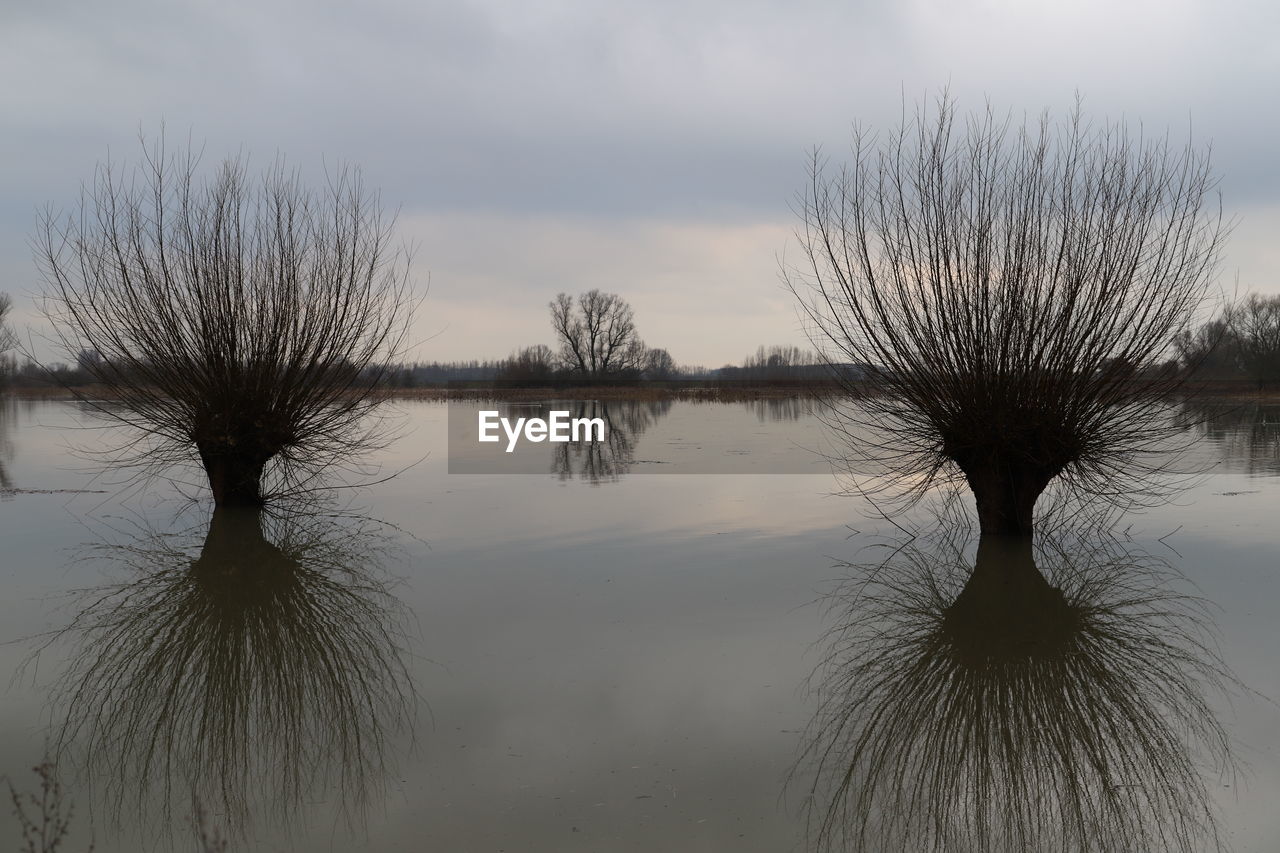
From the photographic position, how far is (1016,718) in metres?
4.43

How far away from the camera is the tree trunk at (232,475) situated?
37.6 feet

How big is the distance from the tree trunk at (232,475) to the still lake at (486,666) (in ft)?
1.26

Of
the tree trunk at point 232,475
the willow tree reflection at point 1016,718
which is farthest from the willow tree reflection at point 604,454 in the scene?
the willow tree reflection at point 1016,718

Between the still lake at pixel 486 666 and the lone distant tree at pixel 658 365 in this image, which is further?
the lone distant tree at pixel 658 365

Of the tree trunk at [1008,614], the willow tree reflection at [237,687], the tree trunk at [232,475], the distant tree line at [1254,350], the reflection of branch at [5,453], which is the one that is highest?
the distant tree line at [1254,350]

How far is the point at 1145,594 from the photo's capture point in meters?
6.90

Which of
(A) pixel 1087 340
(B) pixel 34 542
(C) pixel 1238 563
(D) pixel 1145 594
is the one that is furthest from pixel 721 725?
(B) pixel 34 542

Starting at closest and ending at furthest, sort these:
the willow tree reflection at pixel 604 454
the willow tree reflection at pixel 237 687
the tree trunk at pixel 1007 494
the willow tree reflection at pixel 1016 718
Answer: the willow tree reflection at pixel 1016 718 → the willow tree reflection at pixel 237 687 → the tree trunk at pixel 1007 494 → the willow tree reflection at pixel 604 454

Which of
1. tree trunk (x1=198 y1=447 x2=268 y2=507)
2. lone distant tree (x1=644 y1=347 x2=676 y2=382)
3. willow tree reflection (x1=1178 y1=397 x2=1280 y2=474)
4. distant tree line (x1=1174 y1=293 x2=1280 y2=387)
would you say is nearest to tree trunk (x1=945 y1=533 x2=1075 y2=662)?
willow tree reflection (x1=1178 y1=397 x2=1280 y2=474)

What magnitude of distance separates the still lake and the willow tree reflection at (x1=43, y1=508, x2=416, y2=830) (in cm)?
2

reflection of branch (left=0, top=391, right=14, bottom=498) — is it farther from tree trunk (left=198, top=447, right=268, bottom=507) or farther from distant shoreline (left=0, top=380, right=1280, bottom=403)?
distant shoreline (left=0, top=380, right=1280, bottom=403)

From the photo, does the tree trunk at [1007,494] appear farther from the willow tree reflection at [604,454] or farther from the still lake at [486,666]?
the willow tree reflection at [604,454]

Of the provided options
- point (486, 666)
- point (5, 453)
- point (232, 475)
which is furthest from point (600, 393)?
point (486, 666)

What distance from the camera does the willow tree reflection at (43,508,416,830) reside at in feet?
12.2
